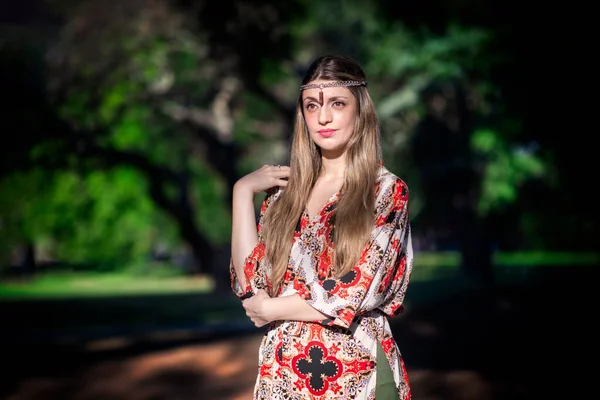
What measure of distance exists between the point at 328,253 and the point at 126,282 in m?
38.5

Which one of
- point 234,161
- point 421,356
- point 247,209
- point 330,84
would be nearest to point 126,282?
point 234,161

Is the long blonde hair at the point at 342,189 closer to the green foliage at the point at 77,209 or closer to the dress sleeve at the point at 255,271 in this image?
the dress sleeve at the point at 255,271

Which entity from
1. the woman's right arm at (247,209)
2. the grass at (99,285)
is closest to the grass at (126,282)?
the grass at (99,285)

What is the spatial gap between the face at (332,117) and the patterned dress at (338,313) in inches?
6.6

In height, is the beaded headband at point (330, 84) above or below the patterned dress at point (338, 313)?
above

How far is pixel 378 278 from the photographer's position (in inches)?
99.3

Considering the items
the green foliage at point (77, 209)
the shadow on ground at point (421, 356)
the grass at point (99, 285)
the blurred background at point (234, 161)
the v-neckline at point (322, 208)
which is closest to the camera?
the v-neckline at point (322, 208)

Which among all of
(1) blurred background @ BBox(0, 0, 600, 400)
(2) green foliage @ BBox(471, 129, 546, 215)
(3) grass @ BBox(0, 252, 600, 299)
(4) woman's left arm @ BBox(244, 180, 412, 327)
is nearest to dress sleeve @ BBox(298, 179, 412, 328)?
(4) woman's left arm @ BBox(244, 180, 412, 327)

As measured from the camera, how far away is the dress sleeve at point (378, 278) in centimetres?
248

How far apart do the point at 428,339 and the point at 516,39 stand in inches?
172

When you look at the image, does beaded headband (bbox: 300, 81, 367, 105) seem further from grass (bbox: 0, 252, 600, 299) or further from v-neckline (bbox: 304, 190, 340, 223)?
grass (bbox: 0, 252, 600, 299)

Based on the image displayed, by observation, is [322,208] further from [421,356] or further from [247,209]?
[421,356]

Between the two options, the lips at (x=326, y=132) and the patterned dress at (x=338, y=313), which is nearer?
the patterned dress at (x=338, y=313)

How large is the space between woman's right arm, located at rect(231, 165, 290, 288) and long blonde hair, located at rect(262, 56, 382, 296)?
0.06m
